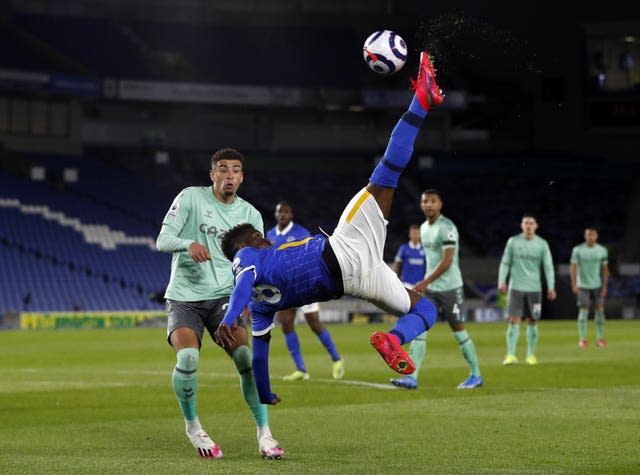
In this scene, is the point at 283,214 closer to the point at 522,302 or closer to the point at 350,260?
the point at 522,302

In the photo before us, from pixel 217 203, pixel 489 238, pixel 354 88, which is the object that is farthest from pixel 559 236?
pixel 217 203

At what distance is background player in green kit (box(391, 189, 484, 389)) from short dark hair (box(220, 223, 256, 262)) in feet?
22.2

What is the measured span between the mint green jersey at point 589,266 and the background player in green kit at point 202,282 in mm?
18199

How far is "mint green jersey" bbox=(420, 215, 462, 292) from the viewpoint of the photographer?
15.6m

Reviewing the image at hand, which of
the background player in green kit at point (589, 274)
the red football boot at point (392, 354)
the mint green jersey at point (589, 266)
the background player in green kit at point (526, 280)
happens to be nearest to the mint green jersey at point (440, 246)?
the background player in green kit at point (526, 280)

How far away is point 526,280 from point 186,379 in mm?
12255

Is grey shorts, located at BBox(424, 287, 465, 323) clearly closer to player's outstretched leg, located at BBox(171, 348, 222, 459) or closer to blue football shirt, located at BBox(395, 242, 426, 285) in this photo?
blue football shirt, located at BBox(395, 242, 426, 285)

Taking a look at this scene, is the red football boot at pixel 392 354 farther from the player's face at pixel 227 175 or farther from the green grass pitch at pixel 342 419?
the player's face at pixel 227 175

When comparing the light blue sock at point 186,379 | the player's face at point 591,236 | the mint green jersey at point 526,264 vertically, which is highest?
the player's face at point 591,236

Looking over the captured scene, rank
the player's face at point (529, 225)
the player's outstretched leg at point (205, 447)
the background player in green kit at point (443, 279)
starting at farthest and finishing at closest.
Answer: the player's face at point (529, 225) → the background player in green kit at point (443, 279) → the player's outstretched leg at point (205, 447)

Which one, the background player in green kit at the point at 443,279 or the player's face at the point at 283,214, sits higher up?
the player's face at the point at 283,214

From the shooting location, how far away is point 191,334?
30.3 ft

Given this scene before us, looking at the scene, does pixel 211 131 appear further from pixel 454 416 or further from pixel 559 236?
pixel 454 416

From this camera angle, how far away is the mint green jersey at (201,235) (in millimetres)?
9359
